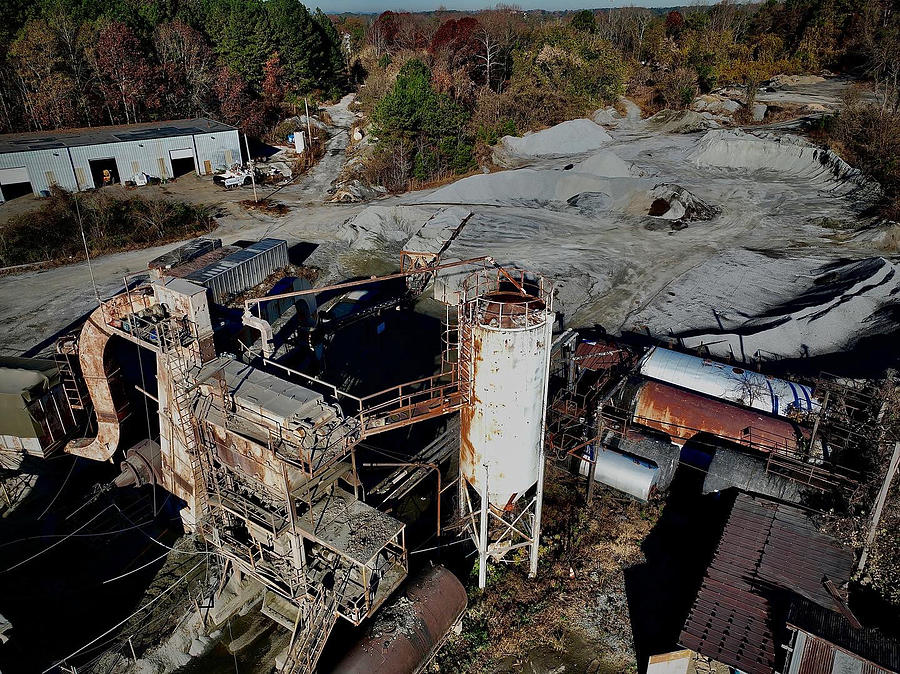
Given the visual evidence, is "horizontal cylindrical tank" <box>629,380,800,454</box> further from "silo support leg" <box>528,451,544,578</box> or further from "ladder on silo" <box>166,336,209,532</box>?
"ladder on silo" <box>166,336,209,532</box>

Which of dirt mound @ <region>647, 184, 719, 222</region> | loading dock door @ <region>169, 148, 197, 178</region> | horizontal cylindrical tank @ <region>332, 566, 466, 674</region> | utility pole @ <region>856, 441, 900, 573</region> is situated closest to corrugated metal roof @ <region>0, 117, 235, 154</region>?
loading dock door @ <region>169, 148, 197, 178</region>

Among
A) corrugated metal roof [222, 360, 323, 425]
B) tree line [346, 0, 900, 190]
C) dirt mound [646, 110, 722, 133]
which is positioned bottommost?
corrugated metal roof [222, 360, 323, 425]

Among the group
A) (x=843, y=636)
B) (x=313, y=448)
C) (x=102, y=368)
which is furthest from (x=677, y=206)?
(x=102, y=368)

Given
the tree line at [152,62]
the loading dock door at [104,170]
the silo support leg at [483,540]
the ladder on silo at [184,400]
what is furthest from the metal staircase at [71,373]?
the tree line at [152,62]

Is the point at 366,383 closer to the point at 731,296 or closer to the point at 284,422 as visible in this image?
the point at 284,422

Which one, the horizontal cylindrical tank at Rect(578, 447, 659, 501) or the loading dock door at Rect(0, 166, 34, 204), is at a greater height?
the loading dock door at Rect(0, 166, 34, 204)

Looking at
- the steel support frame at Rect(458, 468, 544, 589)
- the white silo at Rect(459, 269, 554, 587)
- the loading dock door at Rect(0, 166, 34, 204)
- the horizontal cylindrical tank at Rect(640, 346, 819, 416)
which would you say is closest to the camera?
the white silo at Rect(459, 269, 554, 587)

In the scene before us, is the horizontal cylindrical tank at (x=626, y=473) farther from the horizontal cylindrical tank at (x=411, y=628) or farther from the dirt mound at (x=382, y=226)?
the dirt mound at (x=382, y=226)

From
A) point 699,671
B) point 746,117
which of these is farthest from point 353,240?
point 746,117
